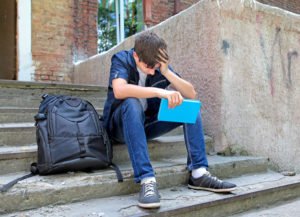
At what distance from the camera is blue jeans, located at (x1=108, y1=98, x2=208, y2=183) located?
212 cm

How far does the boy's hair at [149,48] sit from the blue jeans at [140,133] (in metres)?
0.27

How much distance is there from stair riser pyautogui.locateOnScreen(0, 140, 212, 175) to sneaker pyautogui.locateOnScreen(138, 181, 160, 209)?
581mm

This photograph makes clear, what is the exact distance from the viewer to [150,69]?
7.86ft

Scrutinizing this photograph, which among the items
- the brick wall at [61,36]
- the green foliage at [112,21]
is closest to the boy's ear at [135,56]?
the brick wall at [61,36]

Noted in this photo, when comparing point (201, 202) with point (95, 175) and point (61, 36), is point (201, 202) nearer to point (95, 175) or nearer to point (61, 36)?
point (95, 175)

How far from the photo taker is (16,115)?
2.87 m

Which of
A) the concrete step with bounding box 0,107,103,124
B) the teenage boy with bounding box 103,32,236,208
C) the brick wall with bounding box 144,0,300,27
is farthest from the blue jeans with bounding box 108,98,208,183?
the brick wall with bounding box 144,0,300,27

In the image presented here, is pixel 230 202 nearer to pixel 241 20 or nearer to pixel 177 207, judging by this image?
pixel 177 207

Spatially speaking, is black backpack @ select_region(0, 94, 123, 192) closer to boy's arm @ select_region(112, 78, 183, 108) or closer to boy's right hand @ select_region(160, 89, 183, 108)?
boy's arm @ select_region(112, 78, 183, 108)

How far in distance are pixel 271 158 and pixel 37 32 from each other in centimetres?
407

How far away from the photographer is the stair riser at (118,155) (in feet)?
7.22

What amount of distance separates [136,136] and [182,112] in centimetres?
33

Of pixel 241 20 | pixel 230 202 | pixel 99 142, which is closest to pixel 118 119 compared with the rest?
pixel 99 142

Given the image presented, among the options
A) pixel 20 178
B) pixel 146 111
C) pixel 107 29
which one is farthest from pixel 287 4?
pixel 20 178
